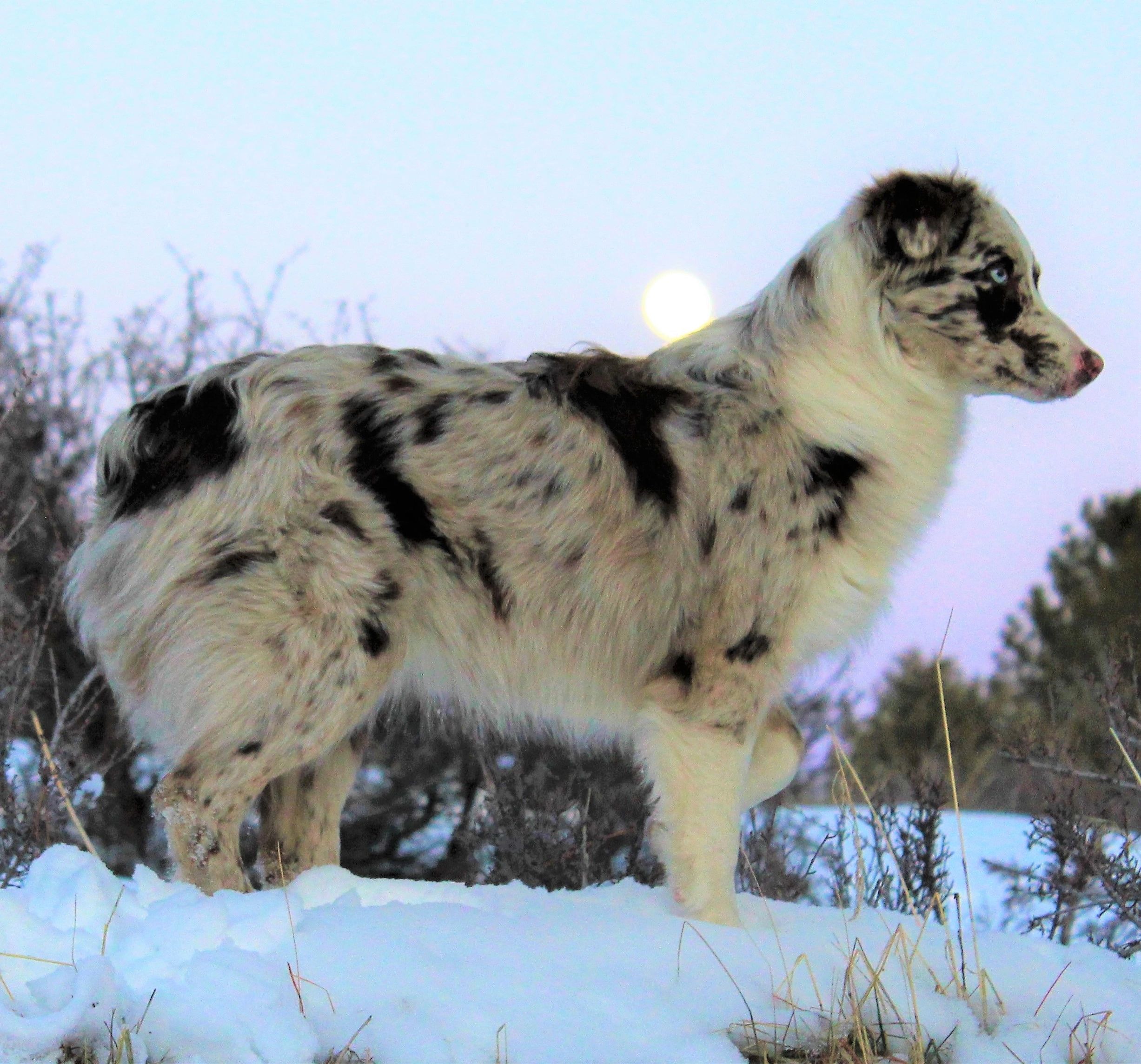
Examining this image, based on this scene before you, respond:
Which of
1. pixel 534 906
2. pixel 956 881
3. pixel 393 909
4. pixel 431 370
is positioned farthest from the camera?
pixel 956 881

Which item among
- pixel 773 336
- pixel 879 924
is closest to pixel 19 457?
pixel 773 336

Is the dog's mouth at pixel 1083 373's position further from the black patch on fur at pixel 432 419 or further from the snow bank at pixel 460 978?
the black patch on fur at pixel 432 419

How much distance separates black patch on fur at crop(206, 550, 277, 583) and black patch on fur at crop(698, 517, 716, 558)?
47.9 inches

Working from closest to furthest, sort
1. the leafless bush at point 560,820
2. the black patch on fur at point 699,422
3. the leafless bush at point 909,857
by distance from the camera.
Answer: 1. the black patch on fur at point 699,422
2. the leafless bush at point 909,857
3. the leafless bush at point 560,820

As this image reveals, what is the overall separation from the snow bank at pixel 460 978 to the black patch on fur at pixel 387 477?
989 mm

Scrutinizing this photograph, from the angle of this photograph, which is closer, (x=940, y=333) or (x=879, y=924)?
(x=879, y=924)

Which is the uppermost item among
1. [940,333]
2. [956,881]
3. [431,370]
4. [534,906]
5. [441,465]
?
[940,333]

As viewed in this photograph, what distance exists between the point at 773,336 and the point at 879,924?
1781 mm

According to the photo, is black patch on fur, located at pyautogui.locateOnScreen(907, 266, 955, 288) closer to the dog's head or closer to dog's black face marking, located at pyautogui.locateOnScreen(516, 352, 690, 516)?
the dog's head

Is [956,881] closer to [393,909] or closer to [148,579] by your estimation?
[393,909]

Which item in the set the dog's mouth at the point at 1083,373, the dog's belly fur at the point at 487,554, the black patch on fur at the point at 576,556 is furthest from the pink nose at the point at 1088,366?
the black patch on fur at the point at 576,556

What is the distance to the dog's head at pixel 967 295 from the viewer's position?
395 centimetres

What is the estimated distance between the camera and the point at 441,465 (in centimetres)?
380

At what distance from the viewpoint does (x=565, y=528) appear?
3859 millimetres
